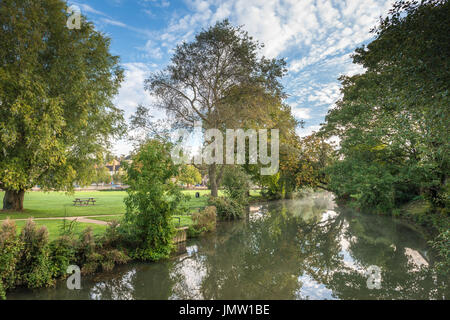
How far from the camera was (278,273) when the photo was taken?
7.04 meters

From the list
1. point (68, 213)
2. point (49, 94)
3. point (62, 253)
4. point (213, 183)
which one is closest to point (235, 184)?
point (213, 183)

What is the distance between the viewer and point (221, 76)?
17203mm

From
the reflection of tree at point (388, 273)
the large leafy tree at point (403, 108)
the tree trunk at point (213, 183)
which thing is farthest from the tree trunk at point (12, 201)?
the large leafy tree at point (403, 108)

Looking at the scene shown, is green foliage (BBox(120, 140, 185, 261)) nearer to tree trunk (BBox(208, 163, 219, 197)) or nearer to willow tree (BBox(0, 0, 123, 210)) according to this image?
willow tree (BBox(0, 0, 123, 210))

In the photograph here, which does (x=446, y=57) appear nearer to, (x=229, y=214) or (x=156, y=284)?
(x=156, y=284)

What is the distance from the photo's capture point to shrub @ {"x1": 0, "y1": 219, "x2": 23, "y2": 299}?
5242 millimetres

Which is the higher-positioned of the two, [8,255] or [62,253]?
[8,255]

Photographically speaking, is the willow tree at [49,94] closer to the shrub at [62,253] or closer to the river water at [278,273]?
the shrub at [62,253]

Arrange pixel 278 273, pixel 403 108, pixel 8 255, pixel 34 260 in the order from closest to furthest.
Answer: pixel 8 255, pixel 34 260, pixel 278 273, pixel 403 108

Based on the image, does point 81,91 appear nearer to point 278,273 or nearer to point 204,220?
point 204,220

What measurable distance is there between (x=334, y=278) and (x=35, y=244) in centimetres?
813

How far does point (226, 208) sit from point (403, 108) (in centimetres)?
1236

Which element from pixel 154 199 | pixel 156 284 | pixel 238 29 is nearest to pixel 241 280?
pixel 156 284

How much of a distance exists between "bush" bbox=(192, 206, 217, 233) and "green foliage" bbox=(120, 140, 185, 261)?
3.93 metres
